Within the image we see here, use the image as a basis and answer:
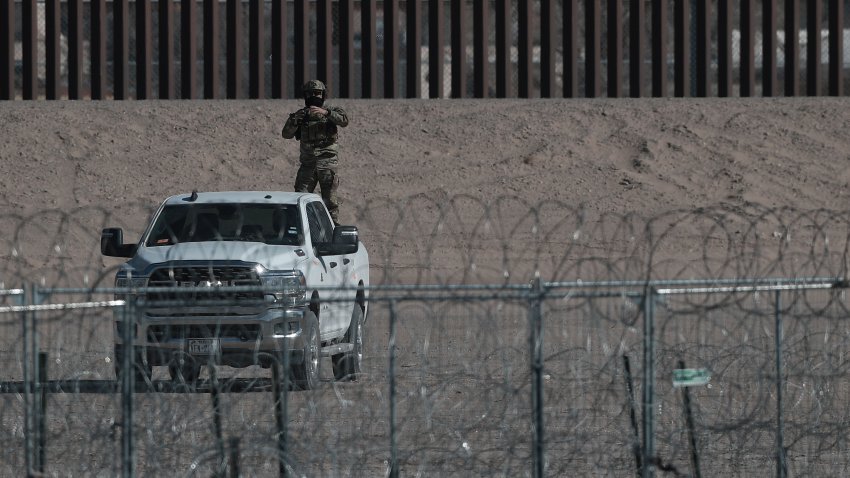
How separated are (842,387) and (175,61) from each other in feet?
81.5

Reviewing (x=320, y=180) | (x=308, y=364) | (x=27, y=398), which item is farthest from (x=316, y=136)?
(x=27, y=398)

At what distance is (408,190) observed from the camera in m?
26.9

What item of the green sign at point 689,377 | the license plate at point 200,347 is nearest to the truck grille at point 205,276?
the license plate at point 200,347

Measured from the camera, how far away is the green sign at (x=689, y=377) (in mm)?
7453

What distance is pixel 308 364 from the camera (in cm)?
837

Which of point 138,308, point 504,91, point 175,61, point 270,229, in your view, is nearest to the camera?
point 138,308

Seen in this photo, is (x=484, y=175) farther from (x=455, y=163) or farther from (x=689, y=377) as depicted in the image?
(x=689, y=377)

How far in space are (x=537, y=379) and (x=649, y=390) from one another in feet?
1.71

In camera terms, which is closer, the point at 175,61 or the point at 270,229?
the point at 270,229

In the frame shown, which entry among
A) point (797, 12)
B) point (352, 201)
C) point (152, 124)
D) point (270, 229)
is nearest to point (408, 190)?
point (352, 201)

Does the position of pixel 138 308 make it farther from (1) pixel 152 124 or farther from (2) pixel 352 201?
(1) pixel 152 124

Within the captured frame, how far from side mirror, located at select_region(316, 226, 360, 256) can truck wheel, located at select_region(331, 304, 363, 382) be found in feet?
2.20

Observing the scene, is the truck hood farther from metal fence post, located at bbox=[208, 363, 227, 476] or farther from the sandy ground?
the sandy ground

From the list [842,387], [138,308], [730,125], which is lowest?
[842,387]
